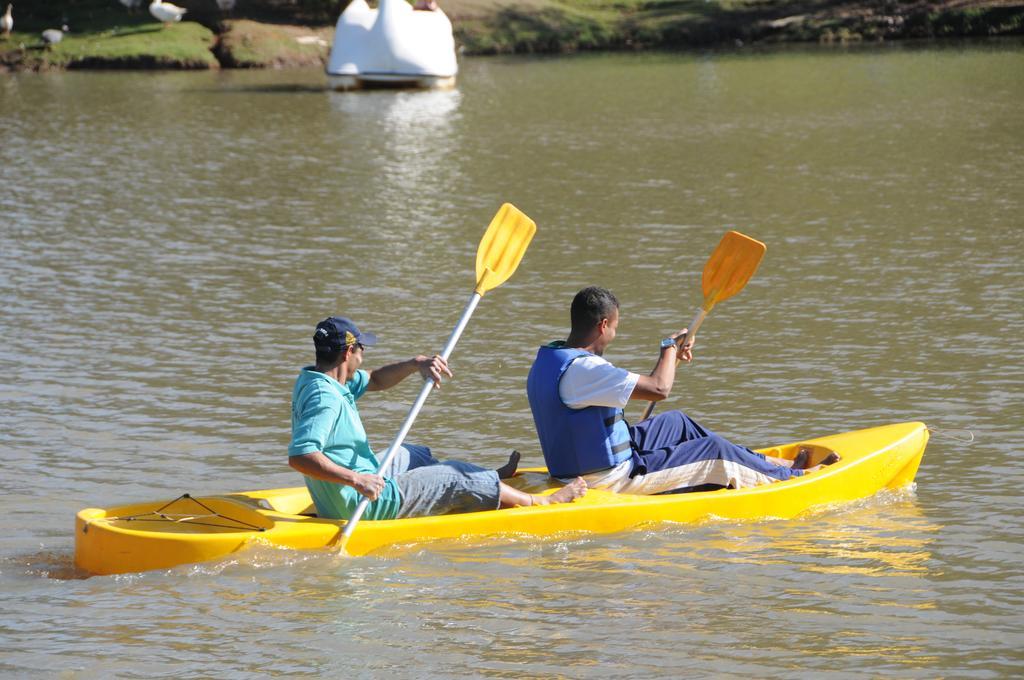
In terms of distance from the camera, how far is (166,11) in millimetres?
34312

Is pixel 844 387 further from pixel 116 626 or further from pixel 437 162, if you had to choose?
pixel 437 162

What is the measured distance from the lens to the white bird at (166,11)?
112 ft

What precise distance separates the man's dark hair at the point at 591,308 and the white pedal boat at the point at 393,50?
21.8 metres

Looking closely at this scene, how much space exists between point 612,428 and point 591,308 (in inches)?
24.9

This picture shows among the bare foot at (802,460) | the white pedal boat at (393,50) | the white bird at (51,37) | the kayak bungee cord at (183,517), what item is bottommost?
the bare foot at (802,460)

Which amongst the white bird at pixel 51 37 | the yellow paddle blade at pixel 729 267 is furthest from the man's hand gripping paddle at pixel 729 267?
the white bird at pixel 51 37

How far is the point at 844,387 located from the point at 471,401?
2.38 m

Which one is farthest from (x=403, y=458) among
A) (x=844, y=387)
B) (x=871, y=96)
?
(x=871, y=96)

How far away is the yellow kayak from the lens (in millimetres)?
6535

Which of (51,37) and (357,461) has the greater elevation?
(51,37)

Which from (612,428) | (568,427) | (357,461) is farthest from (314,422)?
(612,428)

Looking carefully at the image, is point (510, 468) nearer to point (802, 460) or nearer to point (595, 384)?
point (595, 384)

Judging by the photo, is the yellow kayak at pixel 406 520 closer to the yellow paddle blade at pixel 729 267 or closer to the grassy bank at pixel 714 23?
the yellow paddle blade at pixel 729 267

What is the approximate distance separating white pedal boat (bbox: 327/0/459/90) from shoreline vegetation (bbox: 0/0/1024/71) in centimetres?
538
